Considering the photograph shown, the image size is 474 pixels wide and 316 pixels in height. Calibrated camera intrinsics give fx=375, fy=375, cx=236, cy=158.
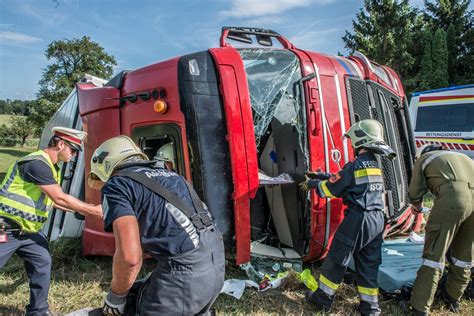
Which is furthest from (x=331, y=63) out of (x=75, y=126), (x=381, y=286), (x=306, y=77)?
(x=75, y=126)

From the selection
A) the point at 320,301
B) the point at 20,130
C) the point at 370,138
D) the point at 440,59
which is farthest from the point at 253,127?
the point at 20,130

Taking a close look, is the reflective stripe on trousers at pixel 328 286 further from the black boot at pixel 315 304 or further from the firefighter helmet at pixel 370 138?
the firefighter helmet at pixel 370 138

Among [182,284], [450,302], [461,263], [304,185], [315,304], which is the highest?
[304,185]

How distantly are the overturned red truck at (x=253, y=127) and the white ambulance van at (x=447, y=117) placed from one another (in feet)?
19.8

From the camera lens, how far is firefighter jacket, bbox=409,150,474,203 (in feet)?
10.3

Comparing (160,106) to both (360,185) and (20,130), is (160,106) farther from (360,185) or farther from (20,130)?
(20,130)

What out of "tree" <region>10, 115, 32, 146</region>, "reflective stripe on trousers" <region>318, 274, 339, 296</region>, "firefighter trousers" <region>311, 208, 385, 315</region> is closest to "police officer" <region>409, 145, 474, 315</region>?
"firefighter trousers" <region>311, 208, 385, 315</region>

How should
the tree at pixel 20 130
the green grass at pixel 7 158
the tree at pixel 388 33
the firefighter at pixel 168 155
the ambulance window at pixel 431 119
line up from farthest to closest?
the tree at pixel 20 130 < the tree at pixel 388 33 < the green grass at pixel 7 158 < the ambulance window at pixel 431 119 < the firefighter at pixel 168 155

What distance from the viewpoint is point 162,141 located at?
3664 millimetres

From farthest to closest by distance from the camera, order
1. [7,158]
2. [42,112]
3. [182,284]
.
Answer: [42,112] < [7,158] < [182,284]

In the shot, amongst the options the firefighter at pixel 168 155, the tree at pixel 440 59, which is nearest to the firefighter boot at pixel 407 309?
the firefighter at pixel 168 155

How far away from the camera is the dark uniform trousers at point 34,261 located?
2.90m

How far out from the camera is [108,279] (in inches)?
148

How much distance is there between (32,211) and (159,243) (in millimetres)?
1678
